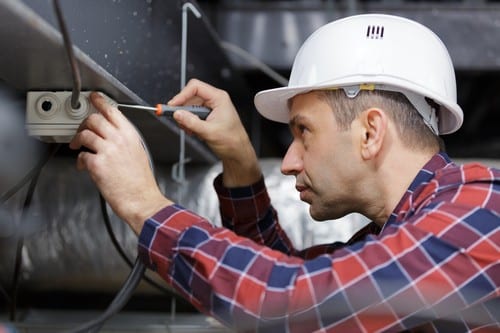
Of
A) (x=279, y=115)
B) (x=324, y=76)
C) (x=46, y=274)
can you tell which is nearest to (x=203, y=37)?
(x=279, y=115)

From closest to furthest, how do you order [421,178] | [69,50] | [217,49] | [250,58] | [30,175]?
[69,50], [421,178], [30,175], [217,49], [250,58]

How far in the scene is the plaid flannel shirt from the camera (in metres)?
0.85

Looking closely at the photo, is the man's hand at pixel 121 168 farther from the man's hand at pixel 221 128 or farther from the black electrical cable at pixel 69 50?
the man's hand at pixel 221 128

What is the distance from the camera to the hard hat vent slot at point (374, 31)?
3.59ft

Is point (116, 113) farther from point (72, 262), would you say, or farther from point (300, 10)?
point (300, 10)

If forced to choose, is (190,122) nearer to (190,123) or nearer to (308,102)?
(190,123)

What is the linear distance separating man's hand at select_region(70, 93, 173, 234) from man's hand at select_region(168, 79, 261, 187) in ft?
0.61

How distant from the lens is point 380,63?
1.07 meters

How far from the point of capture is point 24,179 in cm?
118

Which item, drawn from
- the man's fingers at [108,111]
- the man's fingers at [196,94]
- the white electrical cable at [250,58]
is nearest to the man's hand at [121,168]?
the man's fingers at [108,111]

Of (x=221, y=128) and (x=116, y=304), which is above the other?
(x=221, y=128)

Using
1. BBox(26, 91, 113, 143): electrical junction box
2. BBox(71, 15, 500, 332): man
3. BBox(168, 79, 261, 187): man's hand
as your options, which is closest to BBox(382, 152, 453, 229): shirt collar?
BBox(71, 15, 500, 332): man

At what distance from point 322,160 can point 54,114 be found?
359 millimetres

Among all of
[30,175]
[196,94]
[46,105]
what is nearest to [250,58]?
[196,94]
